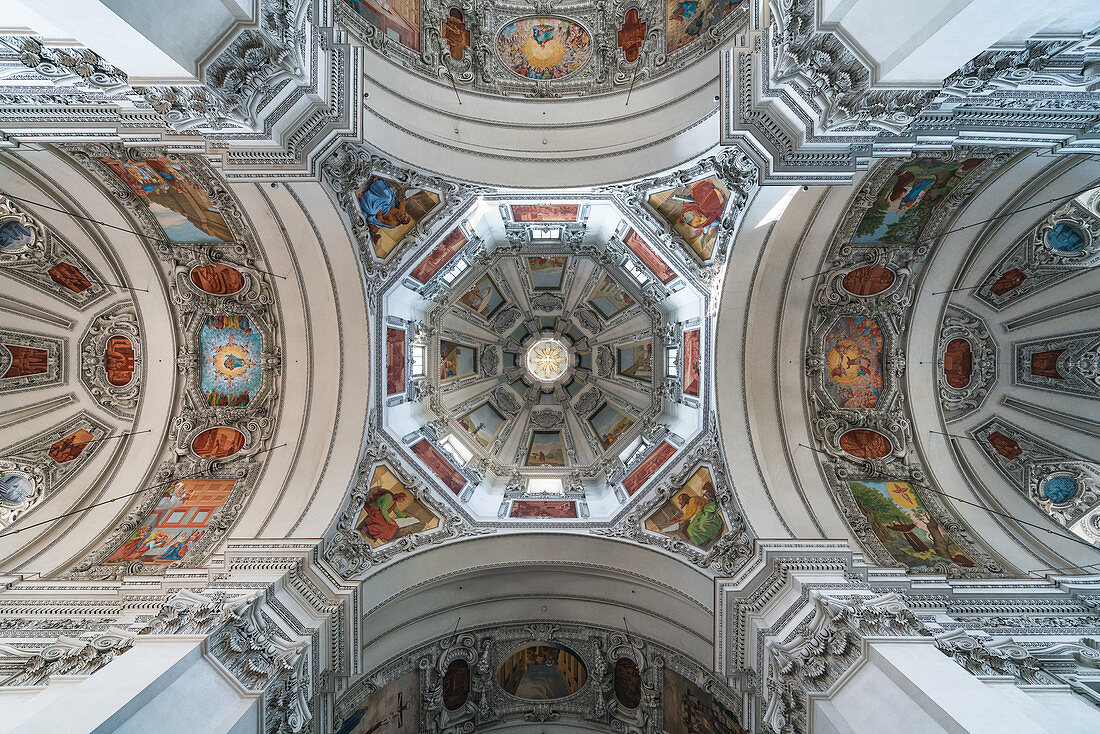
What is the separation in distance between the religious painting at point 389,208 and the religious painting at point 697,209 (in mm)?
5377

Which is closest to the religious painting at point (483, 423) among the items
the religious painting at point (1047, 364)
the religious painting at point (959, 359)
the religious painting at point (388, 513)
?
the religious painting at point (388, 513)

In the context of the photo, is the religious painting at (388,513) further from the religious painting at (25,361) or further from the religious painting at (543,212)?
the religious painting at (25,361)

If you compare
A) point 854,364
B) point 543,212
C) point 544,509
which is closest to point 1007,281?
point 854,364

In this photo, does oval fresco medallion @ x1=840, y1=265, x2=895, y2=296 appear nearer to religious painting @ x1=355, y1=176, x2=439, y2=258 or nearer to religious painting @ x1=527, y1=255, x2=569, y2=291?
religious painting @ x1=527, y1=255, x2=569, y2=291

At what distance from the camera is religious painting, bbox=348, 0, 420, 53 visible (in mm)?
9906

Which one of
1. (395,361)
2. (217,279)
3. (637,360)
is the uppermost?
(217,279)

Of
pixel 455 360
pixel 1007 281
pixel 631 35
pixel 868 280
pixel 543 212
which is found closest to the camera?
pixel 631 35

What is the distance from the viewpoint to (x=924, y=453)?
11906 mm

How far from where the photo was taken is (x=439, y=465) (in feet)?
44.0

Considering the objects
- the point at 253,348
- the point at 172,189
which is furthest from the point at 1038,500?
the point at 172,189

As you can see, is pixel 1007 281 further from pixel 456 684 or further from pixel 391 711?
pixel 391 711

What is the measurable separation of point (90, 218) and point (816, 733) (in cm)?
1718

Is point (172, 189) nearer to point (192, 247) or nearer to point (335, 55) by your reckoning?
point (192, 247)

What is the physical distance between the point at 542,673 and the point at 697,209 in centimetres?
1237
